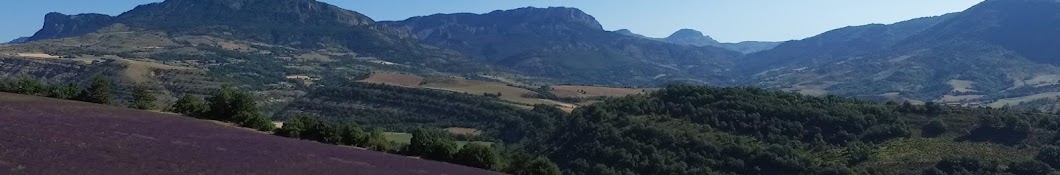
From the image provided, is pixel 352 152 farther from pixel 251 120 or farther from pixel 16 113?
pixel 16 113

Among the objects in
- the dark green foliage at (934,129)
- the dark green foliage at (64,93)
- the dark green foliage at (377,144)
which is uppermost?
the dark green foliage at (64,93)

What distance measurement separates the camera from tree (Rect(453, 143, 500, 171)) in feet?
143

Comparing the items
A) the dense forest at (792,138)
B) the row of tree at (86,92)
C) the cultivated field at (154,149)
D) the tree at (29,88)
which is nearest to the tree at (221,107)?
the cultivated field at (154,149)

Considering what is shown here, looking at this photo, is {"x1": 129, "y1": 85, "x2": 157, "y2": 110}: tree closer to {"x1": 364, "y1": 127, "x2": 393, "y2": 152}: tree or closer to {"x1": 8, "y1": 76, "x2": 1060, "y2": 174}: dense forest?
{"x1": 8, "y1": 76, "x2": 1060, "y2": 174}: dense forest

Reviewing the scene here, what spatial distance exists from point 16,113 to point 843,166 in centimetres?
8277

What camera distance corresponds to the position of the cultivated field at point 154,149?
27.8 m

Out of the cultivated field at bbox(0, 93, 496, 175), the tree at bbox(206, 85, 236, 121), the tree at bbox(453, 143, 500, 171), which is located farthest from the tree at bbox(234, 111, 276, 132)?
the tree at bbox(453, 143, 500, 171)

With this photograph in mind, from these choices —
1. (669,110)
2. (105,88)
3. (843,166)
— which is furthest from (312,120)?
(669,110)

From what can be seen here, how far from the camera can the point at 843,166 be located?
313ft

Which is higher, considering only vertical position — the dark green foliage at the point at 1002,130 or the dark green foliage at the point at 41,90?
the dark green foliage at the point at 41,90

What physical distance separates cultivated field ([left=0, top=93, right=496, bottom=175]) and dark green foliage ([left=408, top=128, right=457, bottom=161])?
2.27 m

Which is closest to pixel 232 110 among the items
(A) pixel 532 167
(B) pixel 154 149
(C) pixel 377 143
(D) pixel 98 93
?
(C) pixel 377 143

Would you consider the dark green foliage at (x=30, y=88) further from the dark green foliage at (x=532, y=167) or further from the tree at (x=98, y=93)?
the dark green foliage at (x=532, y=167)

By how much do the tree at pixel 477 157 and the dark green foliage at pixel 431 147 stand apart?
0.54 meters
